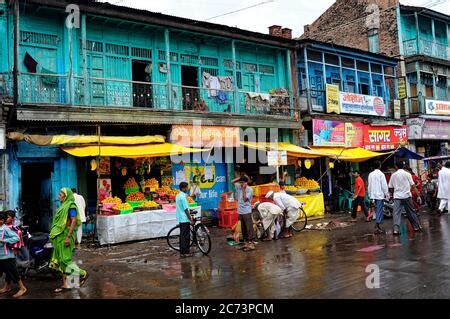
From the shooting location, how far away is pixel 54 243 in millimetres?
7305

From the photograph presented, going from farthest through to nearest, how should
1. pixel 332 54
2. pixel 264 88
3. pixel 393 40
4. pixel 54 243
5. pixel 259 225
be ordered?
pixel 393 40, pixel 332 54, pixel 264 88, pixel 259 225, pixel 54 243

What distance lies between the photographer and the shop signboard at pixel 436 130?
24794 mm

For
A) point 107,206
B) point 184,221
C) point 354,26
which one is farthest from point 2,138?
point 354,26

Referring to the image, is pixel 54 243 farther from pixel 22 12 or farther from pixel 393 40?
pixel 393 40

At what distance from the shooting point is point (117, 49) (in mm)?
15195

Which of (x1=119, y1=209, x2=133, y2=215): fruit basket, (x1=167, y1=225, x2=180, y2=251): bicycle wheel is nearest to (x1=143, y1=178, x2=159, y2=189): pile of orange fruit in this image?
(x1=119, y1=209, x2=133, y2=215): fruit basket

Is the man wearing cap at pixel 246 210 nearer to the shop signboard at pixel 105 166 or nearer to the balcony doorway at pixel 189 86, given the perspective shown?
the shop signboard at pixel 105 166

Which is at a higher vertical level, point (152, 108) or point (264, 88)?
point (264, 88)

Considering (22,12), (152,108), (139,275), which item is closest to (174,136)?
(152,108)

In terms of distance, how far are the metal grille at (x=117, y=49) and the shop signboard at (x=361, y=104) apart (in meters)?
10.2

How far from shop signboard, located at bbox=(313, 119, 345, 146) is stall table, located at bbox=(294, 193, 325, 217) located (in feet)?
11.6

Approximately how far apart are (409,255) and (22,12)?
12211mm
